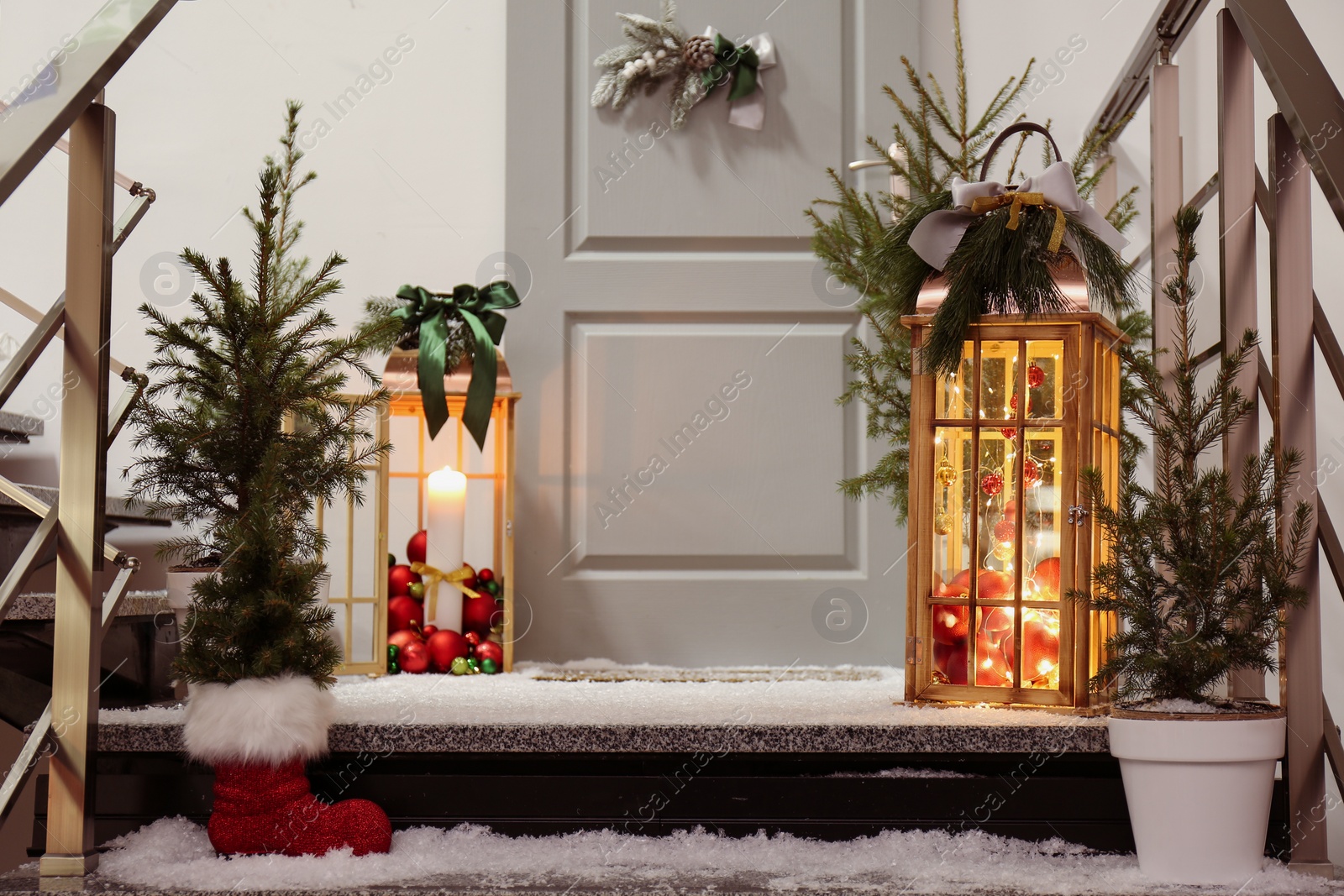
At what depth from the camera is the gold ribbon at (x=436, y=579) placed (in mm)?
2109

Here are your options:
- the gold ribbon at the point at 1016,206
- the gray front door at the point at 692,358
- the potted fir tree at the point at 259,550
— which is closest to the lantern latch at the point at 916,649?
the gold ribbon at the point at 1016,206

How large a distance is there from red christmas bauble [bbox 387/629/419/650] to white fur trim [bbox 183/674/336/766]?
85cm

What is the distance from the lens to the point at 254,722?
3.86 feet

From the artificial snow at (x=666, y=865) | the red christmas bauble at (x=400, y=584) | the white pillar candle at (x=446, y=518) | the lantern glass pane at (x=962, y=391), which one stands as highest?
the lantern glass pane at (x=962, y=391)

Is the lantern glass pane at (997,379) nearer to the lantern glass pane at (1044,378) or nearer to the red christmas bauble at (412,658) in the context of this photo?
the lantern glass pane at (1044,378)

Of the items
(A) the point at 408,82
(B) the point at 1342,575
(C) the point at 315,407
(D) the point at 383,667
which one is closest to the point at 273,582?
(C) the point at 315,407

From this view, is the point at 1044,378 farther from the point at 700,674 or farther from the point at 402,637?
the point at 402,637

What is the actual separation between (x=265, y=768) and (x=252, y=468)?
368 millimetres

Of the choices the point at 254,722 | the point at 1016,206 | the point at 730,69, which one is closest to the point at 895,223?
the point at 1016,206

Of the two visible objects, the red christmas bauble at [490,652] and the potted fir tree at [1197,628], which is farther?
the red christmas bauble at [490,652]

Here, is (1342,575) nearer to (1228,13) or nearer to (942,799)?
(942,799)

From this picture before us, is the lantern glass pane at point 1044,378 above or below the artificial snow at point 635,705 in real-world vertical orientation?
above

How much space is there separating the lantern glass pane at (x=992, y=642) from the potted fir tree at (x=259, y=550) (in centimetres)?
79

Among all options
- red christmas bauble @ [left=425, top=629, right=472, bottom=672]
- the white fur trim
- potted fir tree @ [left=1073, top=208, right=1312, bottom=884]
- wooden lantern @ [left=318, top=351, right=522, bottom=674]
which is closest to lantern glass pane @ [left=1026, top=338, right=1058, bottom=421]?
potted fir tree @ [left=1073, top=208, right=1312, bottom=884]
